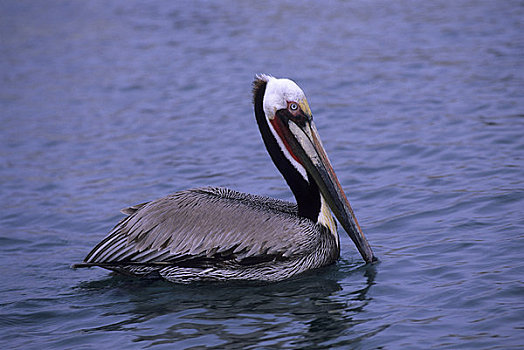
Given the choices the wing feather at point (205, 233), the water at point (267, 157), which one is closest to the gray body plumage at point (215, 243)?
the wing feather at point (205, 233)

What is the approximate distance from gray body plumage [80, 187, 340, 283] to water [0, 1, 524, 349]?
0.13 m

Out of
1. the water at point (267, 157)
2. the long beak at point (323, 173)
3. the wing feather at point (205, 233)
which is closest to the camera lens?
the water at point (267, 157)

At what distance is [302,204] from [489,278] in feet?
4.85

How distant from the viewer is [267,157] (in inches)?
342

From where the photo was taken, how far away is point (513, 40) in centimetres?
1125

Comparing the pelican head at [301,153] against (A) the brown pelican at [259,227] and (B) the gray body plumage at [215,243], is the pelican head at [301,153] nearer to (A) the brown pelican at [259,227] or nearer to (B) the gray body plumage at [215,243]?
(A) the brown pelican at [259,227]

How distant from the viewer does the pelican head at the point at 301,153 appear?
227 inches

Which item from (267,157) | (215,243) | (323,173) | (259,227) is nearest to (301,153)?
(323,173)

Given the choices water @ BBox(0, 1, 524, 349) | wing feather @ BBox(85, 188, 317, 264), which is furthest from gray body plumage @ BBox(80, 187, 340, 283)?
water @ BBox(0, 1, 524, 349)

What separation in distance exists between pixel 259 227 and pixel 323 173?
0.63 m

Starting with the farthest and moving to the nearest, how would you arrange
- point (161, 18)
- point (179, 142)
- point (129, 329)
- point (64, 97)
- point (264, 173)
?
point (161, 18), point (64, 97), point (179, 142), point (264, 173), point (129, 329)

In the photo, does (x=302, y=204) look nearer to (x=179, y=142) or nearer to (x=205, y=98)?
(x=179, y=142)

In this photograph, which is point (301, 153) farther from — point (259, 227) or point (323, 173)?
point (259, 227)

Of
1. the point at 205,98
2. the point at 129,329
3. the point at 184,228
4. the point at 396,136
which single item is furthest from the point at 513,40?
the point at 129,329
